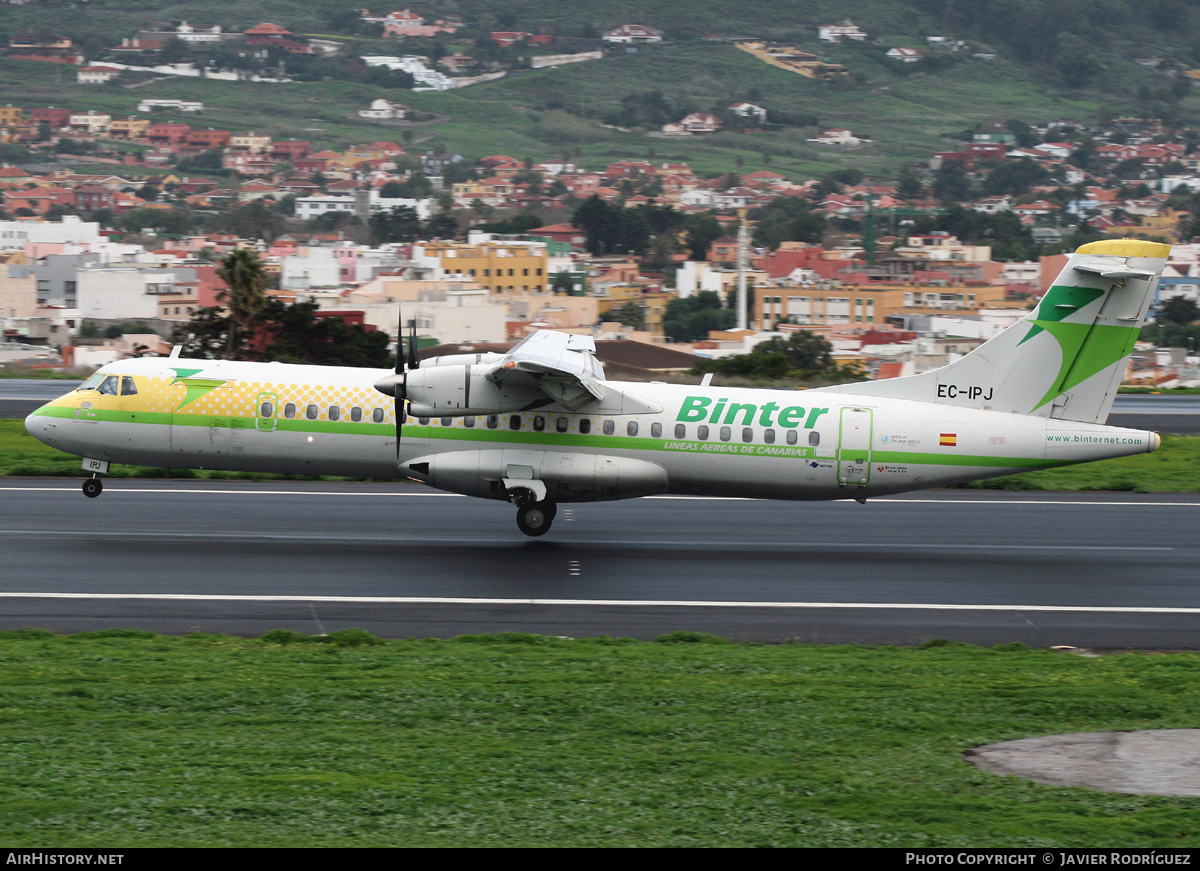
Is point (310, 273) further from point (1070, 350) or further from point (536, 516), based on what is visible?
point (1070, 350)

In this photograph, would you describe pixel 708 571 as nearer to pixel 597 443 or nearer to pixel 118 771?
pixel 597 443

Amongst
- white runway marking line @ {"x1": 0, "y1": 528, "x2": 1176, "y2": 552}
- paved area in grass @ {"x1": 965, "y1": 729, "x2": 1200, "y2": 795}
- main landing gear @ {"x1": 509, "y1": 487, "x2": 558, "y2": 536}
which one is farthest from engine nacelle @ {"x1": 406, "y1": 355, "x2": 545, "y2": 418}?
paved area in grass @ {"x1": 965, "y1": 729, "x2": 1200, "y2": 795}

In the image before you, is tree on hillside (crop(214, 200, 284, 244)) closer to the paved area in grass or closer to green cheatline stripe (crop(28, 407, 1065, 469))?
green cheatline stripe (crop(28, 407, 1065, 469))

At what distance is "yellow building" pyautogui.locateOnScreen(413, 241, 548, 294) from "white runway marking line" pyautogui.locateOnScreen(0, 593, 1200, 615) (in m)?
118

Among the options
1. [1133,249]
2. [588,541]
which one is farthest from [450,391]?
[1133,249]

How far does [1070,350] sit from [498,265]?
388ft

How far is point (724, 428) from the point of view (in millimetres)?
22609

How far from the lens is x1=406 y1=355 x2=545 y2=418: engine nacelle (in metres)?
21.2

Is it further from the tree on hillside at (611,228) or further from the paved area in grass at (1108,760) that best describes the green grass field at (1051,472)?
the tree on hillside at (611,228)

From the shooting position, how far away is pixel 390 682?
14086 millimetres

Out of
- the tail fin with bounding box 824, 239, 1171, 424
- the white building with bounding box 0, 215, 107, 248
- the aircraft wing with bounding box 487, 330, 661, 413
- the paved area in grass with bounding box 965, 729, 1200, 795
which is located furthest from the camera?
the white building with bounding box 0, 215, 107, 248

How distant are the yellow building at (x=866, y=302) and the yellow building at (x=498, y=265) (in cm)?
2465

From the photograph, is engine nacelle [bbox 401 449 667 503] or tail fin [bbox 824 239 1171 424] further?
engine nacelle [bbox 401 449 667 503]
